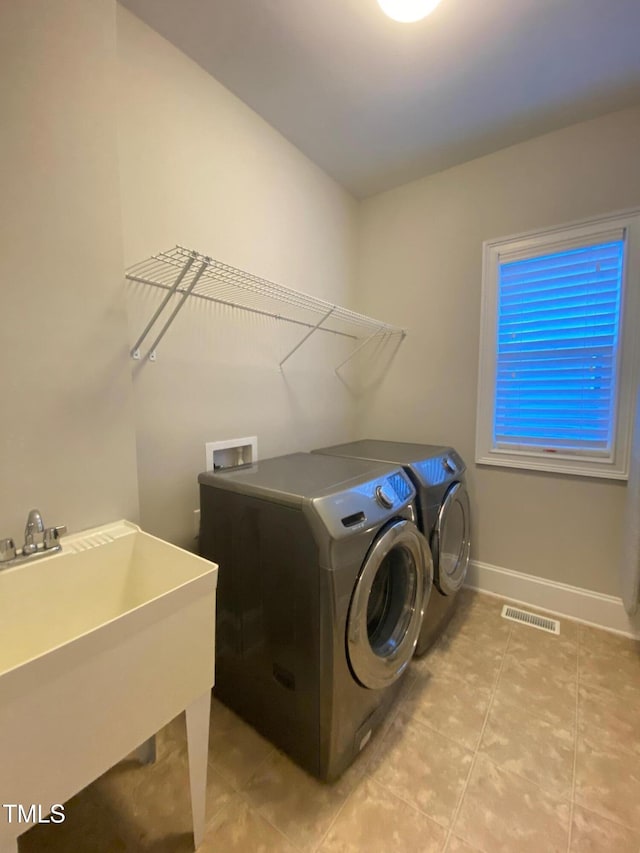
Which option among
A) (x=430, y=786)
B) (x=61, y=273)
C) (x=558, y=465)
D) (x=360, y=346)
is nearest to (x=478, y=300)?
(x=360, y=346)

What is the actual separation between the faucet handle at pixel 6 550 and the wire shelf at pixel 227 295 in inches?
28.7

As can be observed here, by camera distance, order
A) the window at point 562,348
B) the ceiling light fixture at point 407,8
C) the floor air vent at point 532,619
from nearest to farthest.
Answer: the ceiling light fixture at point 407,8 < the window at point 562,348 < the floor air vent at point 532,619

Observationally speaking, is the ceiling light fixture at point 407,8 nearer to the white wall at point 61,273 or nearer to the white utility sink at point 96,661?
the white wall at point 61,273

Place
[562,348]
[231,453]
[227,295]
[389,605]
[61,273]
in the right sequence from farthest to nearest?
[562,348] < [231,453] < [227,295] < [389,605] < [61,273]

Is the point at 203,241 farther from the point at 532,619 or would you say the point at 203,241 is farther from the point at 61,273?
the point at 532,619

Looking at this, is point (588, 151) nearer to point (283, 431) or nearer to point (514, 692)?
point (283, 431)

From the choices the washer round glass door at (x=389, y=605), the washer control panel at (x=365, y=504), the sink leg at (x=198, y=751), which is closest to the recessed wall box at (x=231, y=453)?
the washer control panel at (x=365, y=504)

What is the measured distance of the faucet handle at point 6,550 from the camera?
0.93m

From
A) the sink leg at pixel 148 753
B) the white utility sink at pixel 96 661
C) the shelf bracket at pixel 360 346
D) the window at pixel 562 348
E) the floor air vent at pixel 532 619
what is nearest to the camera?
the white utility sink at pixel 96 661

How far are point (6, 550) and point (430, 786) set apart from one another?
1461 mm

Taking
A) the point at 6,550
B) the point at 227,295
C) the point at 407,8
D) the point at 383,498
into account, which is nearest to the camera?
the point at 6,550

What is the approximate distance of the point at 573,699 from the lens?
152 cm

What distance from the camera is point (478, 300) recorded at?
2.20 metres

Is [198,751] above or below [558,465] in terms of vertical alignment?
below
